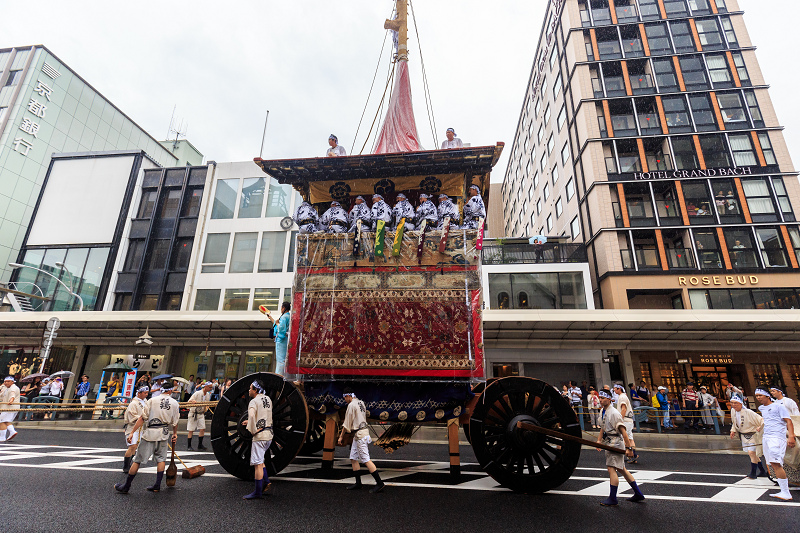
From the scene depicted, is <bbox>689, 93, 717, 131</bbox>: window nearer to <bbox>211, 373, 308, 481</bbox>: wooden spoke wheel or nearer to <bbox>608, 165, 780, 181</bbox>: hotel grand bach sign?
<bbox>608, 165, 780, 181</bbox>: hotel grand bach sign

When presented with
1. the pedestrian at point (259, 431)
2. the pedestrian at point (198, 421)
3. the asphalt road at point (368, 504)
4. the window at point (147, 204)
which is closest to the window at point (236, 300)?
the window at point (147, 204)

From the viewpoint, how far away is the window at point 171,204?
100 ft

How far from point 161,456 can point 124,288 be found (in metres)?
28.1

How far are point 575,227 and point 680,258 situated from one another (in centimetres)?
748

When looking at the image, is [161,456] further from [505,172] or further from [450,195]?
[505,172]

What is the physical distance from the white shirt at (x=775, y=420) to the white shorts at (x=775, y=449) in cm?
8

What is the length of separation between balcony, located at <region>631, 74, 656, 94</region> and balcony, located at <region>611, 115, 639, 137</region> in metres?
2.32

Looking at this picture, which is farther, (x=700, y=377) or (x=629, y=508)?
(x=700, y=377)

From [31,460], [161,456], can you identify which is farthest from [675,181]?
[31,460]

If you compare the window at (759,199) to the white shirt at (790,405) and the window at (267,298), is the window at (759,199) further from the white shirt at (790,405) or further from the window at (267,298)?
the window at (267,298)

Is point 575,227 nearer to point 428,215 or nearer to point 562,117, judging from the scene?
point 562,117

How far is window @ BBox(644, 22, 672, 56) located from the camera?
1208 inches

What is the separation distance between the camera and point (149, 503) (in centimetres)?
520

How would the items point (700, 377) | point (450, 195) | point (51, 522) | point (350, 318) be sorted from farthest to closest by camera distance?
point (700, 377)
point (450, 195)
point (350, 318)
point (51, 522)
